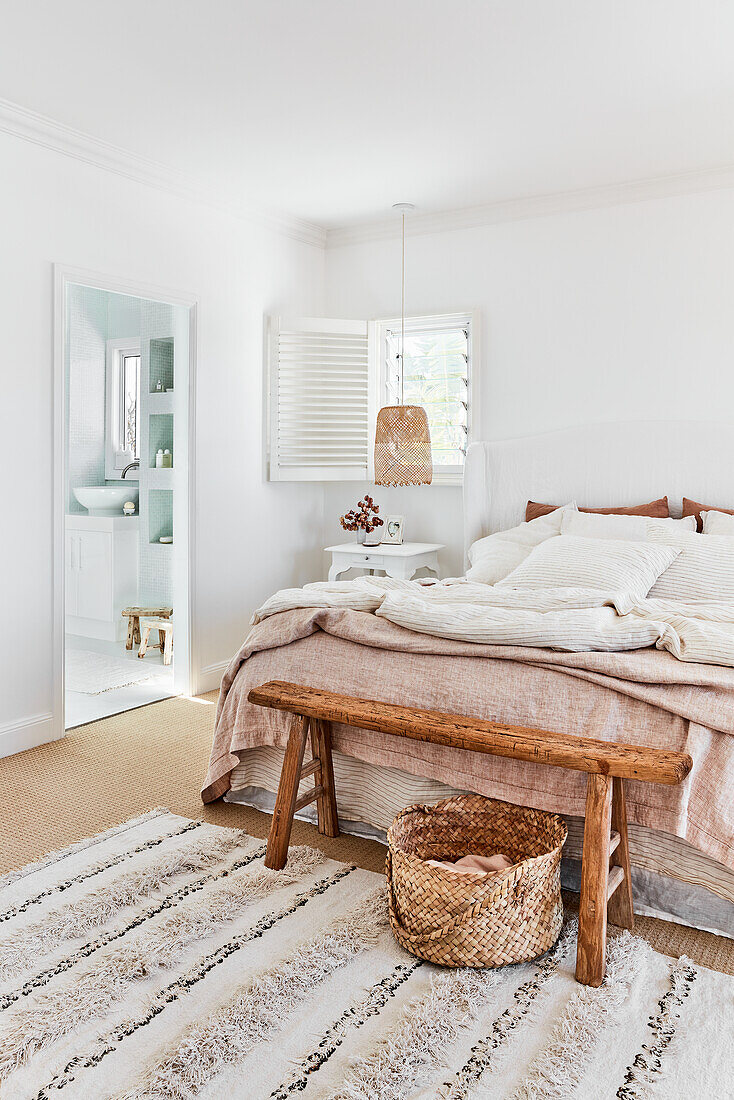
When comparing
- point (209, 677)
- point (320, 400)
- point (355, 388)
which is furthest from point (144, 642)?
point (355, 388)

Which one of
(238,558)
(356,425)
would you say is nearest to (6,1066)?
(238,558)

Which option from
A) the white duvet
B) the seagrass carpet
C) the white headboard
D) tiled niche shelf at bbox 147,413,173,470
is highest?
tiled niche shelf at bbox 147,413,173,470

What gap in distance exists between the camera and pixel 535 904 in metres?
1.97

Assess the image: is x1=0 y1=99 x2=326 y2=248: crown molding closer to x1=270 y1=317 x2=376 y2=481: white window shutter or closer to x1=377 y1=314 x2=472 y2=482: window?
x1=270 y1=317 x2=376 y2=481: white window shutter

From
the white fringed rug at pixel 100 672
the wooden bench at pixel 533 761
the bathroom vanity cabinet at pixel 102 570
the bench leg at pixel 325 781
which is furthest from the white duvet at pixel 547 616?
the bathroom vanity cabinet at pixel 102 570

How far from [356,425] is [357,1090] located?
383 centimetres

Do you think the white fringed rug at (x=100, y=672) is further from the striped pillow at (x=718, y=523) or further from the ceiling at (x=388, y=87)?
the striped pillow at (x=718, y=523)

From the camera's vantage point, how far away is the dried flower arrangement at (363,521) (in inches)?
191

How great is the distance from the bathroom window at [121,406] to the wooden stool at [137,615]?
1.17 m

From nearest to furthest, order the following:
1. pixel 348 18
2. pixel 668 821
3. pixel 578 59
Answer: pixel 668 821 → pixel 348 18 → pixel 578 59

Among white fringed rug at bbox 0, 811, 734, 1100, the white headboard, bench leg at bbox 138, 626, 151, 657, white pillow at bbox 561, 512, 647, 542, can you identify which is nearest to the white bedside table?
the white headboard

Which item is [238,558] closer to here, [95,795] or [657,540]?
[95,795]

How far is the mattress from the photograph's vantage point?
2.15 metres

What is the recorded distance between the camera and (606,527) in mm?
3807
